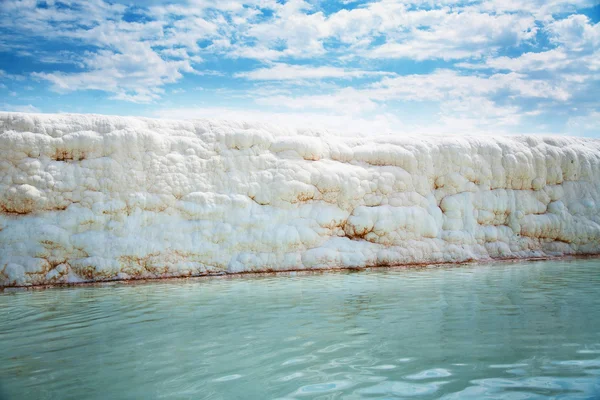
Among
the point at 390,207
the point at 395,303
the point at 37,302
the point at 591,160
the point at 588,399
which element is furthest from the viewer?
the point at 591,160

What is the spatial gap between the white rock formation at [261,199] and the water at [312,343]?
2.36 meters

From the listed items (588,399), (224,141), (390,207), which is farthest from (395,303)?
(224,141)

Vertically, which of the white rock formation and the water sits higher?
the white rock formation

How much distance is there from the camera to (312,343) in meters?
4.66

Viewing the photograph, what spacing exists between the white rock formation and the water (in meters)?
2.36

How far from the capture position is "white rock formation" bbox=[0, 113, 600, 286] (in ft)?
33.7

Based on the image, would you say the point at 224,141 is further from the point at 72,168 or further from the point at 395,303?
the point at 395,303

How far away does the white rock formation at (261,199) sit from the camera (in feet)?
33.7

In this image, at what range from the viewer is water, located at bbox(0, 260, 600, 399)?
355 cm

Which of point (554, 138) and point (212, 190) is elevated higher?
point (554, 138)

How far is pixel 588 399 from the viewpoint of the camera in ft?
10.4

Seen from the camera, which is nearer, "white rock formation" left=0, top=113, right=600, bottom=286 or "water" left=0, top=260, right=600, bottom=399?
"water" left=0, top=260, right=600, bottom=399

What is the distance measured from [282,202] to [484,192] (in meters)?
5.52

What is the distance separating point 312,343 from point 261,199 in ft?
23.1
